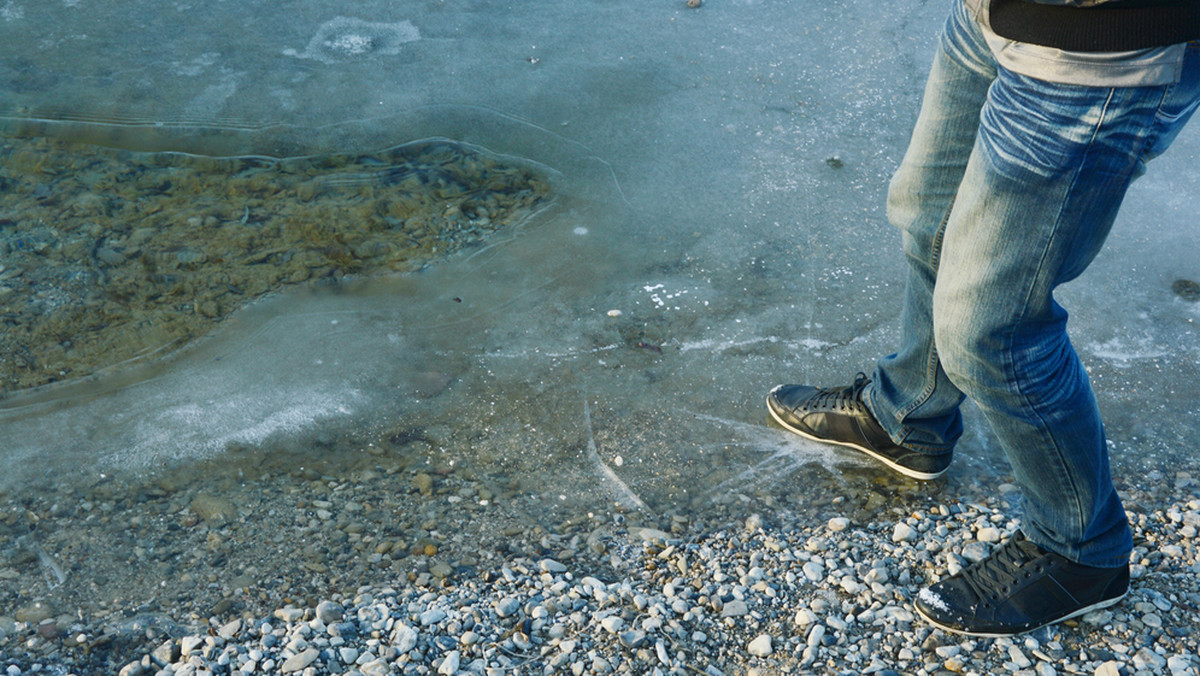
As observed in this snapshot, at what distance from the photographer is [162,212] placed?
3189 millimetres

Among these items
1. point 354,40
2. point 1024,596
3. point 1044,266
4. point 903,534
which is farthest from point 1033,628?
point 354,40

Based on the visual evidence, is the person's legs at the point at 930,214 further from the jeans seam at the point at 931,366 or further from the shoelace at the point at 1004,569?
the shoelace at the point at 1004,569

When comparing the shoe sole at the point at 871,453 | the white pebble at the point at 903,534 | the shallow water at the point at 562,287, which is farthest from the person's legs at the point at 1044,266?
the shallow water at the point at 562,287

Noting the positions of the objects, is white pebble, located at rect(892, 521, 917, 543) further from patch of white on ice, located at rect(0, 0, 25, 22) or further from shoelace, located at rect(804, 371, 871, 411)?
patch of white on ice, located at rect(0, 0, 25, 22)

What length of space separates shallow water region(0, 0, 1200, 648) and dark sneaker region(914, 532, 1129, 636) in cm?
40

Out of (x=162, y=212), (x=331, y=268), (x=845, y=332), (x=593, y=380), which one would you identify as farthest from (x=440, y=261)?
(x=845, y=332)

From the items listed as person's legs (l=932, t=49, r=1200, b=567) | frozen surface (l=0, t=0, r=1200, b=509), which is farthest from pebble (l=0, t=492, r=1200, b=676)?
frozen surface (l=0, t=0, r=1200, b=509)

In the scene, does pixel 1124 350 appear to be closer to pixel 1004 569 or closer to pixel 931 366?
pixel 931 366

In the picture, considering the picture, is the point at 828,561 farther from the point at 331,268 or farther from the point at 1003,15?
the point at 331,268

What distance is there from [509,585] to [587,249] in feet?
4.54

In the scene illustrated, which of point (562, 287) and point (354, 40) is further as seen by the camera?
point (354, 40)

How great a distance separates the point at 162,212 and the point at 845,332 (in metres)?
2.36

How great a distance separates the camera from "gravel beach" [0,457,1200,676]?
5.81ft

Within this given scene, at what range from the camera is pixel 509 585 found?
1.97 m
